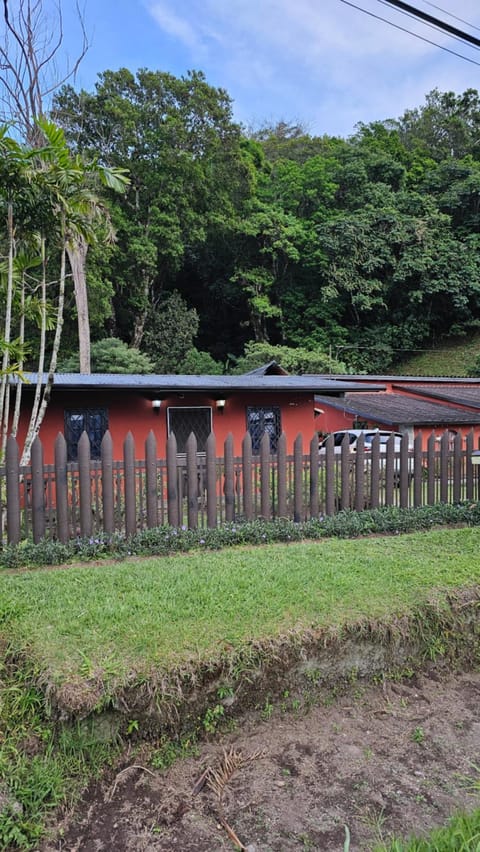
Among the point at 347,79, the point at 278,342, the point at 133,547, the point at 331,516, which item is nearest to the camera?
the point at 133,547

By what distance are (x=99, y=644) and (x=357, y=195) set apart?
3508 cm

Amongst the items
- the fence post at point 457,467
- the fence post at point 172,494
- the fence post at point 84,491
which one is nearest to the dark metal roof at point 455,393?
the fence post at point 457,467

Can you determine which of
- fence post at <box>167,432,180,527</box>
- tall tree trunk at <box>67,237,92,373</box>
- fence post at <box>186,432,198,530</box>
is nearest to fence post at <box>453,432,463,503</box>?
fence post at <box>186,432,198,530</box>

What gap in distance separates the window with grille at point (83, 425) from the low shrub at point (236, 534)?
5.01m

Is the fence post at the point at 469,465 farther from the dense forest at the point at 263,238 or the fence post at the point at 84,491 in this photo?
the dense forest at the point at 263,238

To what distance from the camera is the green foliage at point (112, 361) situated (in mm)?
21750

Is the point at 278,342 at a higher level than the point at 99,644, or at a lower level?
higher

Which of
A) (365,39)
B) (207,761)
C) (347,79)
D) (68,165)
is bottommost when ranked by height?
(207,761)

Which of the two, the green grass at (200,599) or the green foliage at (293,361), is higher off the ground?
the green foliage at (293,361)

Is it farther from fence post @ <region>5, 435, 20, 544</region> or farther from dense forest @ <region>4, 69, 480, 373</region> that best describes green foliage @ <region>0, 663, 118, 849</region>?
dense forest @ <region>4, 69, 480, 373</region>

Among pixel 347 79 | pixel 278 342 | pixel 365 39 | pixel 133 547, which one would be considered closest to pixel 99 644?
pixel 133 547

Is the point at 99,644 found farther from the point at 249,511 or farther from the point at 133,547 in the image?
the point at 249,511

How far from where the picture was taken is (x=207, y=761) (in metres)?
2.60

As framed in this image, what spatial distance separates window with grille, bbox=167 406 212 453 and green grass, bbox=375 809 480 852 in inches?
375
